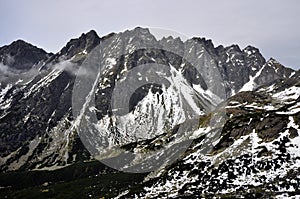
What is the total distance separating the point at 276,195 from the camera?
333ft

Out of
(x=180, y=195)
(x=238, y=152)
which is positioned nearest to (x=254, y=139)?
(x=238, y=152)

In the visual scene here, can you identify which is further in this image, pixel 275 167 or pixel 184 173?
pixel 184 173

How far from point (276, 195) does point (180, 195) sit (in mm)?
39666

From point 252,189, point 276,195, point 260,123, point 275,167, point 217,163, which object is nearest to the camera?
point 276,195

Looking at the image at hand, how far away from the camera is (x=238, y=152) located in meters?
158

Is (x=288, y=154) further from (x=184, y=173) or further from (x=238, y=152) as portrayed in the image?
(x=184, y=173)

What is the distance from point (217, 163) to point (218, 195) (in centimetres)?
3996

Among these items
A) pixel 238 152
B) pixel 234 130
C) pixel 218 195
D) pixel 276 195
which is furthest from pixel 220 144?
pixel 276 195

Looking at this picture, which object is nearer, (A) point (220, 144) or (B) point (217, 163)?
(B) point (217, 163)

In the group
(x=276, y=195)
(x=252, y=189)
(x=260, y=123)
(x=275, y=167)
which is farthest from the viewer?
(x=260, y=123)

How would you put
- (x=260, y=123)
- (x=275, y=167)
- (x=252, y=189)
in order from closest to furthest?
(x=252, y=189)
(x=275, y=167)
(x=260, y=123)

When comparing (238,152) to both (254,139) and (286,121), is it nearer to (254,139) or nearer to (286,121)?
(254,139)

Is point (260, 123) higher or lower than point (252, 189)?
higher

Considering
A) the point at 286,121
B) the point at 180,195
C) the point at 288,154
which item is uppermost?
the point at 286,121
